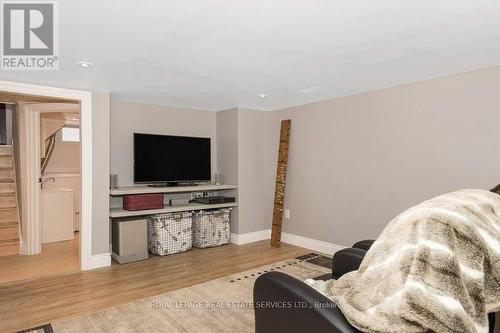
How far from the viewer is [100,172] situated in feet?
11.9

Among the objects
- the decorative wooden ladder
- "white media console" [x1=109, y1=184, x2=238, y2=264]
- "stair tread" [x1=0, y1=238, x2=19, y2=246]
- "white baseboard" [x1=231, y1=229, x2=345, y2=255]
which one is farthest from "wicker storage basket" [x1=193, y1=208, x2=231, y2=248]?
"stair tread" [x1=0, y1=238, x2=19, y2=246]

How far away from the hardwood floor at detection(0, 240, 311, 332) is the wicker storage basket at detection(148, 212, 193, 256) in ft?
0.40

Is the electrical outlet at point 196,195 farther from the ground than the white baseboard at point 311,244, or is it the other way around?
the electrical outlet at point 196,195

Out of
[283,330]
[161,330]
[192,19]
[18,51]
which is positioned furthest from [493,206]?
[18,51]

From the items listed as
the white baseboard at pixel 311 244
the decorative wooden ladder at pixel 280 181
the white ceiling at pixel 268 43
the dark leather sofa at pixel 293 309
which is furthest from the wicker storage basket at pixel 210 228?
the dark leather sofa at pixel 293 309

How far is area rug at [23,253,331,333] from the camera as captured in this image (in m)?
2.27

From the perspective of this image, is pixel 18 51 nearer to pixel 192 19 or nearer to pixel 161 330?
pixel 192 19

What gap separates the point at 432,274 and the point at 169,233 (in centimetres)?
361

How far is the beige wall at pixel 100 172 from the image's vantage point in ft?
11.8

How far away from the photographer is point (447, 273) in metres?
1.00

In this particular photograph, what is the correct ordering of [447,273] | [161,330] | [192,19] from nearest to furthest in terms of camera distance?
[447,273]
[192,19]
[161,330]

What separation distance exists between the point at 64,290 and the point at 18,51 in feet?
7.12

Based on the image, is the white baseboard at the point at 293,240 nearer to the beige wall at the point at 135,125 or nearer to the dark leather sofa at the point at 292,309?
the beige wall at the point at 135,125

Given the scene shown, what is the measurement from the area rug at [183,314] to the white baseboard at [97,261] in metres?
1.20
